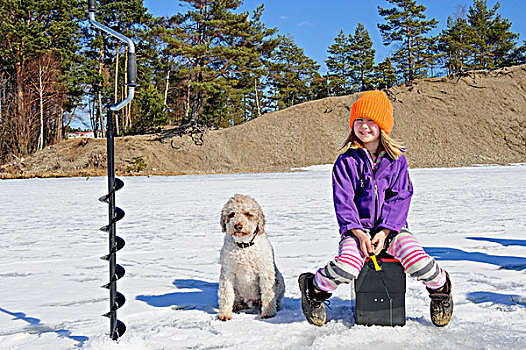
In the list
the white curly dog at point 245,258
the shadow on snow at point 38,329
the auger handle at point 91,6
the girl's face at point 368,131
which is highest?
the auger handle at point 91,6

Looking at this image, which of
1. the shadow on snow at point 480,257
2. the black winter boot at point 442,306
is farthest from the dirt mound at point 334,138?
the black winter boot at point 442,306

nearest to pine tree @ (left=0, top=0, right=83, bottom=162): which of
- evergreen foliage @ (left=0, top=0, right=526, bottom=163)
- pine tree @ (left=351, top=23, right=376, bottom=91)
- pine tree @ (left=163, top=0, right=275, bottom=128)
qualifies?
evergreen foliage @ (left=0, top=0, right=526, bottom=163)

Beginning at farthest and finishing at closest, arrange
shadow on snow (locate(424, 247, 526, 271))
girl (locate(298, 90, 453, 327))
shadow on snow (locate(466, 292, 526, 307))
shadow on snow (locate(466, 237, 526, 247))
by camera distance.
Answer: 1. shadow on snow (locate(466, 237, 526, 247))
2. shadow on snow (locate(424, 247, 526, 271))
3. shadow on snow (locate(466, 292, 526, 307))
4. girl (locate(298, 90, 453, 327))

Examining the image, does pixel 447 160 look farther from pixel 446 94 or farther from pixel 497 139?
pixel 446 94

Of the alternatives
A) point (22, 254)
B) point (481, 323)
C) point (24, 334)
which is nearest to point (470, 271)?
point (481, 323)

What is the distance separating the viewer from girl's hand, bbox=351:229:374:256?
297 centimetres

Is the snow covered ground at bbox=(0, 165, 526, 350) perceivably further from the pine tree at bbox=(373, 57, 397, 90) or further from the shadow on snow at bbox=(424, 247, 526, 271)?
the pine tree at bbox=(373, 57, 397, 90)

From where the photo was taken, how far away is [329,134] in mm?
42125

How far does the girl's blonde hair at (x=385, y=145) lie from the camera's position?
3168 mm

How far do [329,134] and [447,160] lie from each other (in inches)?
425

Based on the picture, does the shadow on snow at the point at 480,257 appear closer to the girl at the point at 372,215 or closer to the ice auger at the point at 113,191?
the girl at the point at 372,215

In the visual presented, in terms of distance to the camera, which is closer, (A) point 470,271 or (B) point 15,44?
(A) point 470,271

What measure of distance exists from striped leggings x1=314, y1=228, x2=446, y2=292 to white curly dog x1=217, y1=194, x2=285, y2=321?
1.56 feet

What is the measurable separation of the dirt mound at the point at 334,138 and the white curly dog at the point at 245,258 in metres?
29.1
